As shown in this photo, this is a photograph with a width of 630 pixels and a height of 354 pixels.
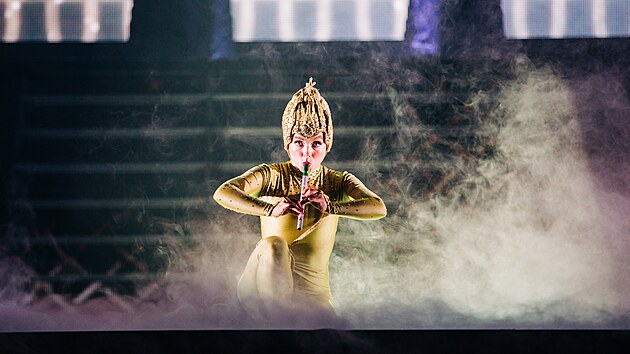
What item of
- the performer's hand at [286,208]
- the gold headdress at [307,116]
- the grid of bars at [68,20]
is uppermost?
the grid of bars at [68,20]

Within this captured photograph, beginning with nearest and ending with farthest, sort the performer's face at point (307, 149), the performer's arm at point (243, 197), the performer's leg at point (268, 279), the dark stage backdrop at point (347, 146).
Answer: the performer's leg at point (268, 279) < the performer's arm at point (243, 197) < the performer's face at point (307, 149) < the dark stage backdrop at point (347, 146)

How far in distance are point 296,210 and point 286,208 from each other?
0.05m

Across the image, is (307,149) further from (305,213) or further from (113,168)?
(113,168)

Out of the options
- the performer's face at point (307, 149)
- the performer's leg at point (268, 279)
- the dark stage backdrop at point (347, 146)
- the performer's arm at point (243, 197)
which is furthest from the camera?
the dark stage backdrop at point (347, 146)

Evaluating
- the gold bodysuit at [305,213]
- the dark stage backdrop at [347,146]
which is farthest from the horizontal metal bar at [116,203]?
the gold bodysuit at [305,213]

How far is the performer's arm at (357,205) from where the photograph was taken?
11.7 feet

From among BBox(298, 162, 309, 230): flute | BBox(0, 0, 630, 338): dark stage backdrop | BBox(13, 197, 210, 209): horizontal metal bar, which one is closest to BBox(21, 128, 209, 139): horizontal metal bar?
BBox(0, 0, 630, 338): dark stage backdrop

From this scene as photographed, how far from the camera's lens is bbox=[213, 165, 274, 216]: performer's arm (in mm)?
3514

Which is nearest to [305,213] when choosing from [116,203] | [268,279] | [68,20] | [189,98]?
[268,279]

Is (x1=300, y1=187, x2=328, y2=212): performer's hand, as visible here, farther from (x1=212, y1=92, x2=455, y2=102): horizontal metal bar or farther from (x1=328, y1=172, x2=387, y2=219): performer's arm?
(x1=212, y1=92, x2=455, y2=102): horizontal metal bar

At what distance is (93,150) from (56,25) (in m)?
0.69

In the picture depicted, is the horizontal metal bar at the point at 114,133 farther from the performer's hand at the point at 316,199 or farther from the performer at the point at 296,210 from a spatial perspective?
the performer's hand at the point at 316,199

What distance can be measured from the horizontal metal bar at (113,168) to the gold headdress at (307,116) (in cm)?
82

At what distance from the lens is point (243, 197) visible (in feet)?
11.5
